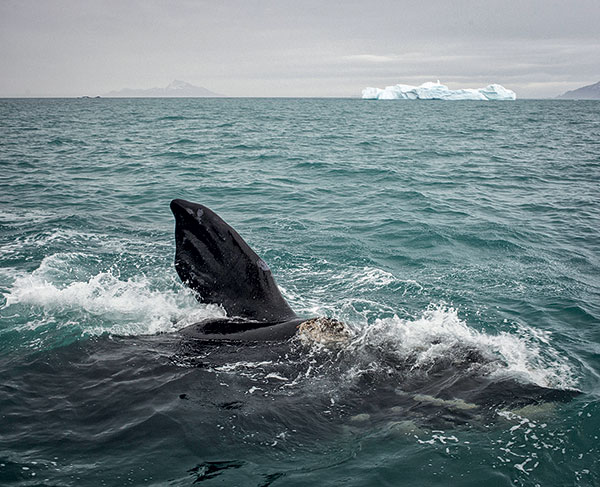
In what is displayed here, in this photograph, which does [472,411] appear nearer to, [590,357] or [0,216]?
[590,357]

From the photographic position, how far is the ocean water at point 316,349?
5523 mm

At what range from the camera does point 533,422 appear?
6066 millimetres

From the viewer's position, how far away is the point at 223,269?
8.08 metres

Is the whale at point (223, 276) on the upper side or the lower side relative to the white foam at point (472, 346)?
upper

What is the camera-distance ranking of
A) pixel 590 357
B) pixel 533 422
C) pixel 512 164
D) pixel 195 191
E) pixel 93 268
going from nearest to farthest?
pixel 533 422 < pixel 590 357 < pixel 93 268 < pixel 195 191 < pixel 512 164

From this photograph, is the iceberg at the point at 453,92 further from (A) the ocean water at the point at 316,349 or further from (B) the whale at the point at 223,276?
(B) the whale at the point at 223,276

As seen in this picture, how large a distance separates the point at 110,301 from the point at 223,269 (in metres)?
3.02

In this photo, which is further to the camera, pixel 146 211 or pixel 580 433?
pixel 146 211

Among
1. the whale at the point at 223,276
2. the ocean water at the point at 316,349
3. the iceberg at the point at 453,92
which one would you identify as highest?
the iceberg at the point at 453,92

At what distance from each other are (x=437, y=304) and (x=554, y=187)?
16.0 m

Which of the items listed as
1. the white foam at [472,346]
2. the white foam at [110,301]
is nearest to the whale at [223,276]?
the white foam at [110,301]

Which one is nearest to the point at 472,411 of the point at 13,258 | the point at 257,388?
the point at 257,388

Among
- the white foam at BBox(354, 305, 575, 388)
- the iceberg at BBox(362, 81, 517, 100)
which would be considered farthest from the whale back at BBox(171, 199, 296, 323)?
the iceberg at BBox(362, 81, 517, 100)

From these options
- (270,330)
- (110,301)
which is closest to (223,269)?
(270,330)
